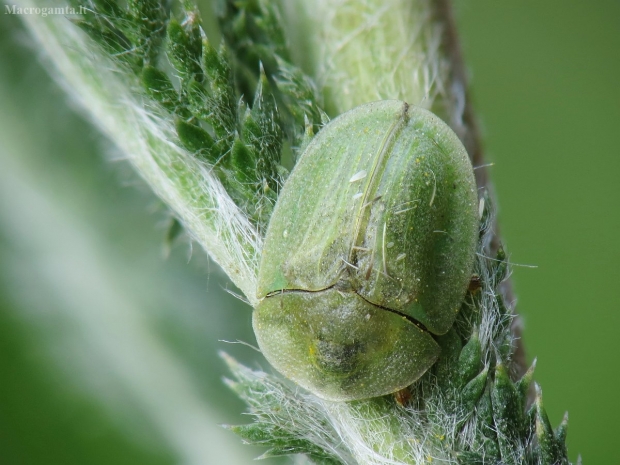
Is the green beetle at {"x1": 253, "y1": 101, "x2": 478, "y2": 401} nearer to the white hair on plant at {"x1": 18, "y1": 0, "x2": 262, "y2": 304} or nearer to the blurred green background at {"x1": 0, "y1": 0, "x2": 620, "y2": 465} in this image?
the white hair on plant at {"x1": 18, "y1": 0, "x2": 262, "y2": 304}

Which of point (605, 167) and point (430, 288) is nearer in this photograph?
point (430, 288)

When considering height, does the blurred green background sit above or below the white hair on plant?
below

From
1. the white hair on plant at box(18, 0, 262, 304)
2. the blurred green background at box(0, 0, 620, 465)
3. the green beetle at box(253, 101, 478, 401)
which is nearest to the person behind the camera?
the green beetle at box(253, 101, 478, 401)

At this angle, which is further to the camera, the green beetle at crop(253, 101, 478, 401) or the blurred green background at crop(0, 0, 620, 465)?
the blurred green background at crop(0, 0, 620, 465)

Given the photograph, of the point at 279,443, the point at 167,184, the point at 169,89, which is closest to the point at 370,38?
the point at 169,89

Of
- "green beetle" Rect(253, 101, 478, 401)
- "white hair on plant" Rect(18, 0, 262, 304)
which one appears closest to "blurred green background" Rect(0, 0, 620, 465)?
"white hair on plant" Rect(18, 0, 262, 304)

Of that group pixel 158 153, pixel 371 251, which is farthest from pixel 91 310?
pixel 371 251

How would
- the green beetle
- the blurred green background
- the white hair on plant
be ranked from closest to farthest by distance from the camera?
the green beetle
the white hair on plant
the blurred green background

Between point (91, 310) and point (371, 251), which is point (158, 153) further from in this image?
point (91, 310)

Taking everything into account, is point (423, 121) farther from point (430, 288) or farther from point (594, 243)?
point (594, 243)
